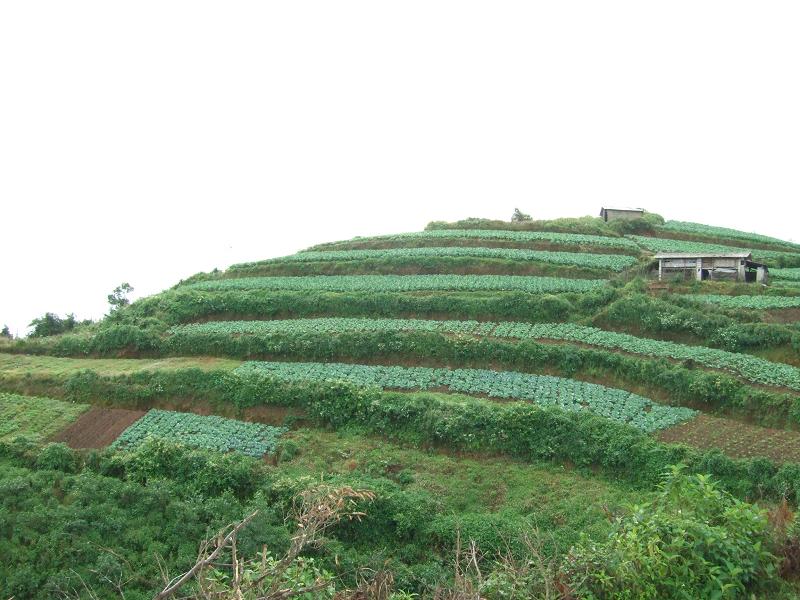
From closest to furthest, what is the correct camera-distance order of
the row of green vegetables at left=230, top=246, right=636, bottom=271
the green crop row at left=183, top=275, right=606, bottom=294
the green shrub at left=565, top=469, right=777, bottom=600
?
the green shrub at left=565, top=469, right=777, bottom=600 → the green crop row at left=183, top=275, right=606, bottom=294 → the row of green vegetables at left=230, top=246, right=636, bottom=271

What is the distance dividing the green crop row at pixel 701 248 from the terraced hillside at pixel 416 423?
5.42 m

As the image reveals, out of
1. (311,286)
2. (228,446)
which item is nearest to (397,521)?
(228,446)

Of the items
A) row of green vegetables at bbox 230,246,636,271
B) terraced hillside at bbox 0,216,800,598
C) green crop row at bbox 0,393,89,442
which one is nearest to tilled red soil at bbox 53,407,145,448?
terraced hillside at bbox 0,216,800,598

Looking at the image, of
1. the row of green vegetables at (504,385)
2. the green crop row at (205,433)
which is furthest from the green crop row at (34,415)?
the row of green vegetables at (504,385)

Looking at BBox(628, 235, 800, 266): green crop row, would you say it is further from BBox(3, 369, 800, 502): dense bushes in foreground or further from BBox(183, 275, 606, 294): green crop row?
BBox(3, 369, 800, 502): dense bushes in foreground

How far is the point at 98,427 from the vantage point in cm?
2550

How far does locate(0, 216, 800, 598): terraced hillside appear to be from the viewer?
1619 cm

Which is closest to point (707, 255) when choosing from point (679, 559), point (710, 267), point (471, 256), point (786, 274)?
point (710, 267)

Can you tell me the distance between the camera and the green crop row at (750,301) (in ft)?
105

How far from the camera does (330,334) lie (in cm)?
3144

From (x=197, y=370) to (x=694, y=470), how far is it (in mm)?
19287

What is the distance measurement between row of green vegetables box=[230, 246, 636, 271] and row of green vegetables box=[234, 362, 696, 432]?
604 inches

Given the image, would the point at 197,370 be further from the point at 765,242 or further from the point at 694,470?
the point at 765,242

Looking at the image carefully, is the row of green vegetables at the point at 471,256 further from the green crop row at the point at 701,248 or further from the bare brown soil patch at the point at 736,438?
the bare brown soil patch at the point at 736,438
